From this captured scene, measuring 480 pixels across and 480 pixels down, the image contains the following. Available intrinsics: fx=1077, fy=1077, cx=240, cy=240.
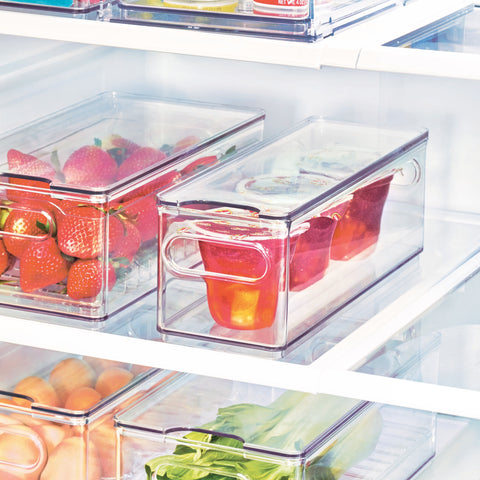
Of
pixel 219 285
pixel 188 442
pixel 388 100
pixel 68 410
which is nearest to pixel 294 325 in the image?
pixel 219 285

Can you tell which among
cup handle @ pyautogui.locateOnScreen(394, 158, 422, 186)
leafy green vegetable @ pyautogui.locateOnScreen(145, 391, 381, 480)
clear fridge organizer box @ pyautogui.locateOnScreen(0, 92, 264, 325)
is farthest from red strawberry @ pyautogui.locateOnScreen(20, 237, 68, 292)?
cup handle @ pyautogui.locateOnScreen(394, 158, 422, 186)

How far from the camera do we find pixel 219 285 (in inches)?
46.6

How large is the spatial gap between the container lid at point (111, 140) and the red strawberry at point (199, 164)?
14 mm

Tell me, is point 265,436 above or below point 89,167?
below

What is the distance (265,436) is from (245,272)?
8.3 inches

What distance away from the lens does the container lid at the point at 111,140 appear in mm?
1275

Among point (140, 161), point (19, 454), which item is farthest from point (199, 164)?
point (19, 454)

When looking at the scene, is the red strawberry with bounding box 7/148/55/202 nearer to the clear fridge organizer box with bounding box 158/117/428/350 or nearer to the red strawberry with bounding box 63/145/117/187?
the red strawberry with bounding box 63/145/117/187

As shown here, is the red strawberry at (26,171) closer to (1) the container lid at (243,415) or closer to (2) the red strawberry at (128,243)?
(2) the red strawberry at (128,243)

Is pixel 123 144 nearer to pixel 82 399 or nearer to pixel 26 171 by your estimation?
pixel 26 171

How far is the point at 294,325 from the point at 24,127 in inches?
20.4

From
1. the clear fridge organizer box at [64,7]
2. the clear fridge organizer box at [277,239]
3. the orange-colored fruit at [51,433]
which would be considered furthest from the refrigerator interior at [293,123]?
the clear fridge organizer box at [64,7]

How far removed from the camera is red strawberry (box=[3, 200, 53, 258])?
1249 millimetres

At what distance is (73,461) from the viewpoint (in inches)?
51.6
